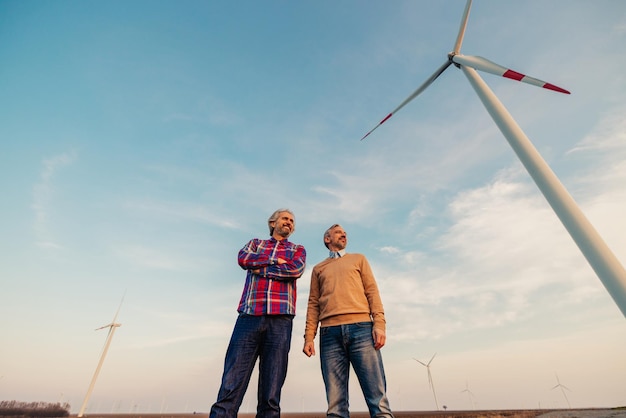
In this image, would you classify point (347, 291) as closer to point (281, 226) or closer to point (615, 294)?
point (281, 226)

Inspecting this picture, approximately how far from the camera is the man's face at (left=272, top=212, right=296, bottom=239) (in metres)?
5.00

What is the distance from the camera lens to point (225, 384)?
3.59m

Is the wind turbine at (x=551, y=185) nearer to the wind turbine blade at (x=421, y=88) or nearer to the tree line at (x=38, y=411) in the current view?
the wind turbine blade at (x=421, y=88)

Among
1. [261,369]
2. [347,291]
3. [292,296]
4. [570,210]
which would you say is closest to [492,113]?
[570,210]

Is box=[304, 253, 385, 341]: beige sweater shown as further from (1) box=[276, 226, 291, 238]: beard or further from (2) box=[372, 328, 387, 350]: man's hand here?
(1) box=[276, 226, 291, 238]: beard

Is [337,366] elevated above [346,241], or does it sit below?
below

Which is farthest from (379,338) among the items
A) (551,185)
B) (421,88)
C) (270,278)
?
(421,88)

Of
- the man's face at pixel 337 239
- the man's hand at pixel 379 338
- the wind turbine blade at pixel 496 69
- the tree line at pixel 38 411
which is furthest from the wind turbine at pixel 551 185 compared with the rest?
the tree line at pixel 38 411

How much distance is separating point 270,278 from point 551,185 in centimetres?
406

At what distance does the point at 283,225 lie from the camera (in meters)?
4.99

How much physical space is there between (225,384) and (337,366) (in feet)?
4.53

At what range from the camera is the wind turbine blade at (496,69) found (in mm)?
6645

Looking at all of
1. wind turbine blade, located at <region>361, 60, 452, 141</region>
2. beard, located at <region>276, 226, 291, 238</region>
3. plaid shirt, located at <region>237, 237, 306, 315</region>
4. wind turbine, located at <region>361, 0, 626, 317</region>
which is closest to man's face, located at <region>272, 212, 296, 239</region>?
beard, located at <region>276, 226, 291, 238</region>

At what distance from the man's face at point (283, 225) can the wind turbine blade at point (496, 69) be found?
234 inches
